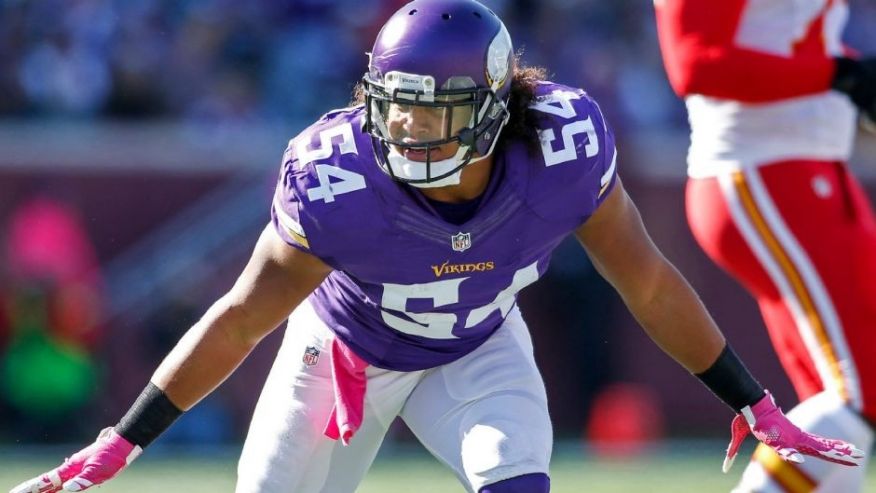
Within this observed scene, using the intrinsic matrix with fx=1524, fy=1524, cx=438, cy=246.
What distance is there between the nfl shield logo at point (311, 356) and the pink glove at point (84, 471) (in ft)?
1.49

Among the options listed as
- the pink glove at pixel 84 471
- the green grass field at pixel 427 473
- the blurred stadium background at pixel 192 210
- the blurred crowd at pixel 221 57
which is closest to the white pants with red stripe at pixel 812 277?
the pink glove at pixel 84 471

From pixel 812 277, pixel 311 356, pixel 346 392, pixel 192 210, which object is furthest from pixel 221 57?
pixel 812 277

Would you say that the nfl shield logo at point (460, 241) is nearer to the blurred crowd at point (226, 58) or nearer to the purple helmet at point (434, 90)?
the purple helmet at point (434, 90)

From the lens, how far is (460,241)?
303 centimetres

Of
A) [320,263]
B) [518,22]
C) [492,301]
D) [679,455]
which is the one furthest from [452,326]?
[518,22]

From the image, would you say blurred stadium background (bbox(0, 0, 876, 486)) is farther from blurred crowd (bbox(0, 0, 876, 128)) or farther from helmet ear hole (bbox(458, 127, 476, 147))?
helmet ear hole (bbox(458, 127, 476, 147))

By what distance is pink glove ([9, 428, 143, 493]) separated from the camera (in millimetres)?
3076

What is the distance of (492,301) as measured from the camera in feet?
10.6

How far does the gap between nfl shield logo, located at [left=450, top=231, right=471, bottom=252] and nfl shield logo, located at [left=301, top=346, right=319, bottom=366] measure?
49 cm

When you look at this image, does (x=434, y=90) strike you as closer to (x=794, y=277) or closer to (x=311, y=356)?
(x=311, y=356)

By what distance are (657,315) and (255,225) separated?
5.32 m

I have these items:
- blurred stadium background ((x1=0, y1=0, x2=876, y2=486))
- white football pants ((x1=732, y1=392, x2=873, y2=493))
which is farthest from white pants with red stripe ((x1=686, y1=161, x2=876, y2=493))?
blurred stadium background ((x1=0, y1=0, x2=876, y2=486))

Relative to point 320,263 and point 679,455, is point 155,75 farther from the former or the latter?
point 320,263

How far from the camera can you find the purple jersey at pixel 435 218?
296cm
